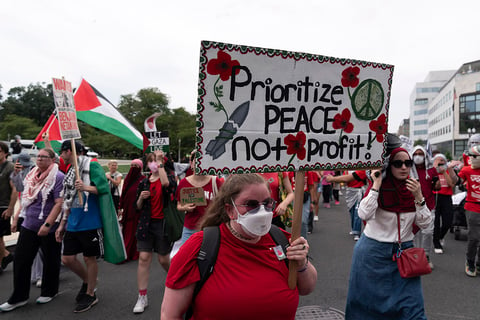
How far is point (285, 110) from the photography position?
76.4 inches

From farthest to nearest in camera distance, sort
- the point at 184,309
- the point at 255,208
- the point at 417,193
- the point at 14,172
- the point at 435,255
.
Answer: the point at 435,255
the point at 14,172
the point at 417,193
the point at 255,208
the point at 184,309

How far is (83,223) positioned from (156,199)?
0.91 m

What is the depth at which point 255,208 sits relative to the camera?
182cm

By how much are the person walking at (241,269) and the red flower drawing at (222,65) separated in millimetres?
565

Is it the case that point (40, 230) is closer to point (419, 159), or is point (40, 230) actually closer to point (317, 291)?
point (317, 291)

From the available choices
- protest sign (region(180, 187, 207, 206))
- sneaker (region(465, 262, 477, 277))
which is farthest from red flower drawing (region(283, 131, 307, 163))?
sneaker (region(465, 262, 477, 277))

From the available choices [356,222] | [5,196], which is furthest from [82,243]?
[356,222]

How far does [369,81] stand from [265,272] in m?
1.35

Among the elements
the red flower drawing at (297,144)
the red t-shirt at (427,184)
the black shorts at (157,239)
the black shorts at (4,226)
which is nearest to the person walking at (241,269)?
the red flower drawing at (297,144)

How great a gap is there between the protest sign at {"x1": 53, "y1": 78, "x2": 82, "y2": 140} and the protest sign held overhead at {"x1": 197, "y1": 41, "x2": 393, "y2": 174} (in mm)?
3165

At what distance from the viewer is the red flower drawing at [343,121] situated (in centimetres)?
210

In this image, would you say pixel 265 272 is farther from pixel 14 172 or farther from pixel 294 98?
pixel 14 172

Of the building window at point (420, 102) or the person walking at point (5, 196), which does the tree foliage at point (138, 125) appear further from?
the building window at point (420, 102)

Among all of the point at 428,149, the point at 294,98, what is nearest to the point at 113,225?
the point at 294,98
